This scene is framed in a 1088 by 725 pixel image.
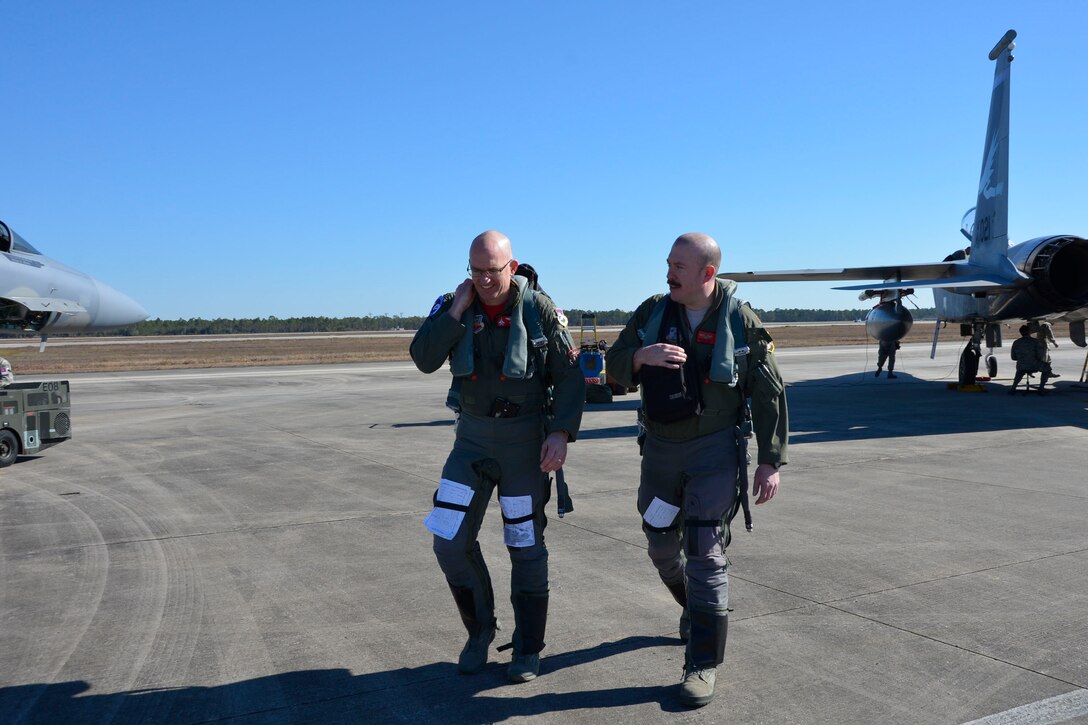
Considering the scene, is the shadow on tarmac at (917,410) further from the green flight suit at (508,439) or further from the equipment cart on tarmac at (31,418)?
the equipment cart on tarmac at (31,418)

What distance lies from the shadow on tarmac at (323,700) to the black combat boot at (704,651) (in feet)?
0.47

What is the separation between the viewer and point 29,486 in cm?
1019

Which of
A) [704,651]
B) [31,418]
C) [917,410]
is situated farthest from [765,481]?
[917,410]

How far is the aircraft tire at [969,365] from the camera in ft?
71.0

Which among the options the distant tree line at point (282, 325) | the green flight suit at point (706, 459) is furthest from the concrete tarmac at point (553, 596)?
the distant tree line at point (282, 325)

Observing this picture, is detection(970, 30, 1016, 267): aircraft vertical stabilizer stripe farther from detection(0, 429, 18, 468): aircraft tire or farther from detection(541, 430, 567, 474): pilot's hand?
detection(0, 429, 18, 468): aircraft tire

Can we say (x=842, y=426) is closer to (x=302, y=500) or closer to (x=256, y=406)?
(x=302, y=500)

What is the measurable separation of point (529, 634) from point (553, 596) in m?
1.27

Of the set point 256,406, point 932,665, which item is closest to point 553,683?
point 932,665

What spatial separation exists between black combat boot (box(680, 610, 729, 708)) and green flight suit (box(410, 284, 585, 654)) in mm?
766

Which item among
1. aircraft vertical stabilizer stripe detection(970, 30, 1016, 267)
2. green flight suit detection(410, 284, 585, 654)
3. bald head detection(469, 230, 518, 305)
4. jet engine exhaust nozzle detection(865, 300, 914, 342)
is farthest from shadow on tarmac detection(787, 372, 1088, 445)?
bald head detection(469, 230, 518, 305)

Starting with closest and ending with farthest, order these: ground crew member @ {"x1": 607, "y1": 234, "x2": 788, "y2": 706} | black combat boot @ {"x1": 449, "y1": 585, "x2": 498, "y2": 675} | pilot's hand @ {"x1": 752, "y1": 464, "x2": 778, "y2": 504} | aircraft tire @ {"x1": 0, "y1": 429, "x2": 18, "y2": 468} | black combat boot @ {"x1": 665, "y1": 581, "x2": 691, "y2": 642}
A: ground crew member @ {"x1": 607, "y1": 234, "x2": 788, "y2": 706}
pilot's hand @ {"x1": 752, "y1": 464, "x2": 778, "y2": 504}
black combat boot @ {"x1": 449, "y1": 585, "x2": 498, "y2": 675}
black combat boot @ {"x1": 665, "y1": 581, "x2": 691, "y2": 642}
aircraft tire @ {"x1": 0, "y1": 429, "x2": 18, "y2": 468}

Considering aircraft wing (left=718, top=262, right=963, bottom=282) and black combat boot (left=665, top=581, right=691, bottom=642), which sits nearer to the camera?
black combat boot (left=665, top=581, right=691, bottom=642)

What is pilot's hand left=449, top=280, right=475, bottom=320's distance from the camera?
432 cm
